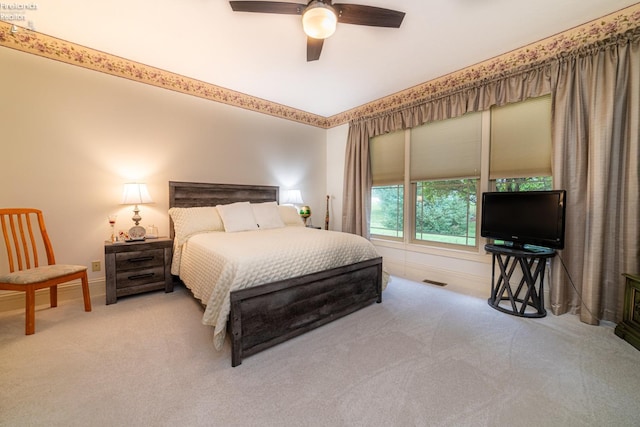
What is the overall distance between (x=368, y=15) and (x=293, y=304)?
230 cm

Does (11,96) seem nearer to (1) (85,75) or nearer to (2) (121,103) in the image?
(1) (85,75)

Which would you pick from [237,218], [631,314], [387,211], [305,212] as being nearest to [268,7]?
[237,218]

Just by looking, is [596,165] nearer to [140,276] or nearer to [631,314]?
[631,314]

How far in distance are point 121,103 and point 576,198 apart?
4990 millimetres

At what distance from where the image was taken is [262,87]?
3680 millimetres

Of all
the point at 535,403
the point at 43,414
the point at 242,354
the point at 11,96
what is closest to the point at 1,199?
the point at 11,96

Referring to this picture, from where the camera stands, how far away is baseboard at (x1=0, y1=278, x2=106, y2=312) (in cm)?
250

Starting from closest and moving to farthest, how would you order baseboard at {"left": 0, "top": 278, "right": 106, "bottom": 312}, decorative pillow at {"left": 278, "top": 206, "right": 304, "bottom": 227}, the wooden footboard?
the wooden footboard < baseboard at {"left": 0, "top": 278, "right": 106, "bottom": 312} < decorative pillow at {"left": 278, "top": 206, "right": 304, "bottom": 227}

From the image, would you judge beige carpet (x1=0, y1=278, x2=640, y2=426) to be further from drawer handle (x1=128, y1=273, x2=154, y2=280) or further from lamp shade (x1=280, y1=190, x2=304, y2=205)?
lamp shade (x1=280, y1=190, x2=304, y2=205)

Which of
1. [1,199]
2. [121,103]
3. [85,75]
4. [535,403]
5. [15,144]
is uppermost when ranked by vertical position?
[85,75]

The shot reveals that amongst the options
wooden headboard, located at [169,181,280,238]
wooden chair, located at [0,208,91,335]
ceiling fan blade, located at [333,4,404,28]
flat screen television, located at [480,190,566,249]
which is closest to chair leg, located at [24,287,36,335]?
wooden chair, located at [0,208,91,335]

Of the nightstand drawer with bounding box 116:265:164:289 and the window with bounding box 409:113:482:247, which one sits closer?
the nightstand drawer with bounding box 116:265:164:289

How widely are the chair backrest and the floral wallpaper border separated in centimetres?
164

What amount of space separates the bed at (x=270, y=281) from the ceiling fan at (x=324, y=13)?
173 centimetres
